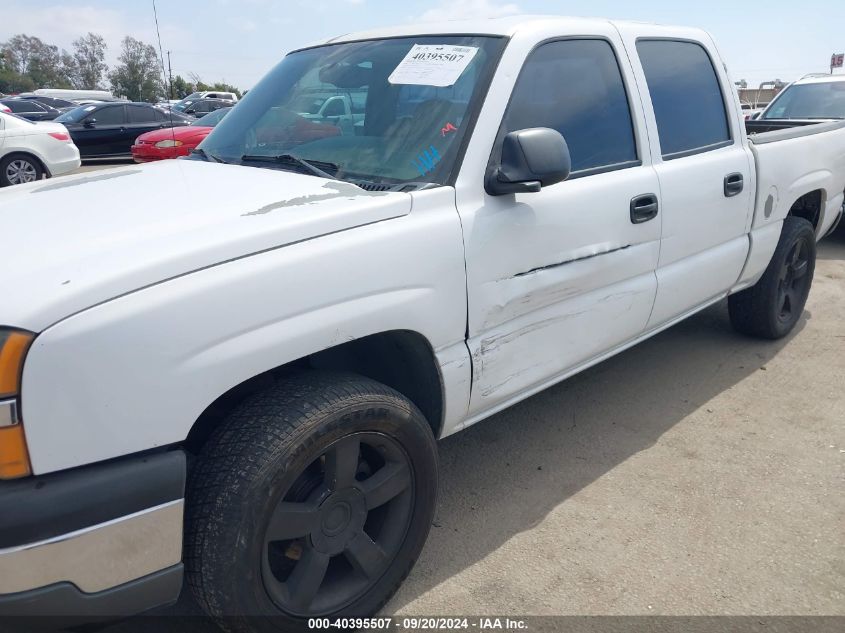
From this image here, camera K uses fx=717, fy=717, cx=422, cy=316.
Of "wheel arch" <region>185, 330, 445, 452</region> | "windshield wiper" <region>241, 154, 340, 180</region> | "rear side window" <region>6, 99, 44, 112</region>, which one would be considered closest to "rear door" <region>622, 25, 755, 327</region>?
"wheel arch" <region>185, 330, 445, 452</region>

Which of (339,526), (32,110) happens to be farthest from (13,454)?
(32,110)

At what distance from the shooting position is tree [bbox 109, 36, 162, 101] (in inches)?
146

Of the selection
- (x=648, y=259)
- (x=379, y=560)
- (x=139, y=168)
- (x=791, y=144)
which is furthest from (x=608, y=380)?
(x=139, y=168)

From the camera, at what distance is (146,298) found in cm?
164

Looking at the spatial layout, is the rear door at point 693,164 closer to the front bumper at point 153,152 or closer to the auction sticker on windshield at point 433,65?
the auction sticker on windshield at point 433,65

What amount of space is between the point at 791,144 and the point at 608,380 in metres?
1.71

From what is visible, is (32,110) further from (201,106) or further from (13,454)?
(13,454)

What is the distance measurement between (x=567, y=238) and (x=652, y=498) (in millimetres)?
1128

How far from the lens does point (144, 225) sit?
1.95 meters

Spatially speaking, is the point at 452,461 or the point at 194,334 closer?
the point at 194,334

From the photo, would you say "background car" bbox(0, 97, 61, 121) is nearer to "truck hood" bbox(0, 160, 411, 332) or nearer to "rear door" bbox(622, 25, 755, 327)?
"truck hood" bbox(0, 160, 411, 332)

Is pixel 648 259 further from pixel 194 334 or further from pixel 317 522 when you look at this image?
pixel 194 334

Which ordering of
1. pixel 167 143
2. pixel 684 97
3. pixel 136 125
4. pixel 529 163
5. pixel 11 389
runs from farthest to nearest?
pixel 136 125 → pixel 167 143 → pixel 684 97 → pixel 529 163 → pixel 11 389

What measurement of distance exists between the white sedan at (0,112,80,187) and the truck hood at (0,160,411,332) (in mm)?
9725
